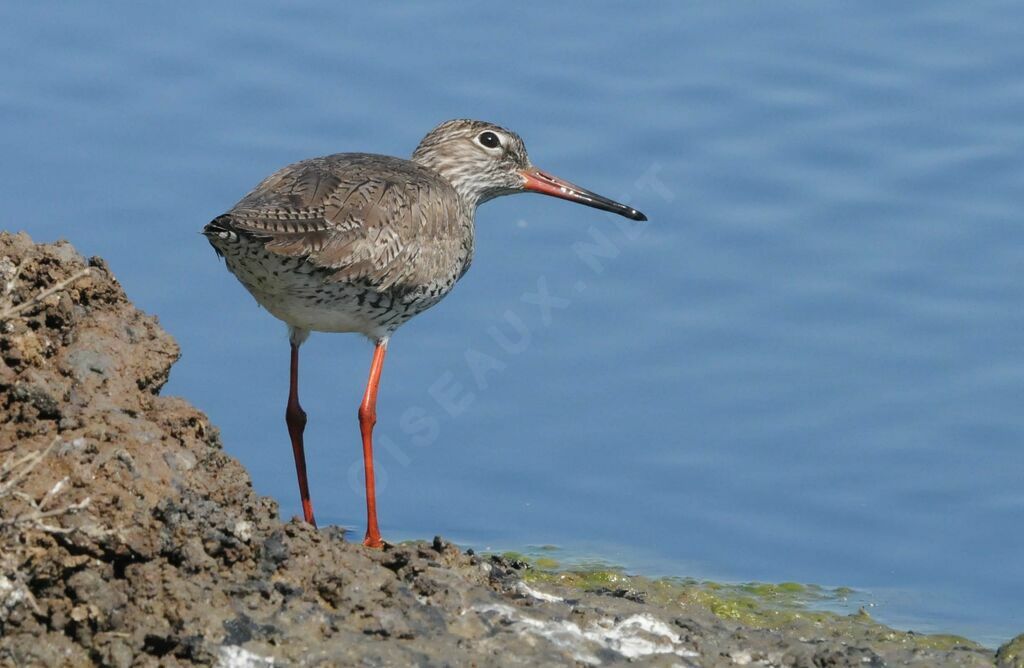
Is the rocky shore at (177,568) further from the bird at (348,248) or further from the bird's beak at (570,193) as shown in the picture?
the bird's beak at (570,193)

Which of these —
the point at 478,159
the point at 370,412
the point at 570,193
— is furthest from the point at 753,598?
the point at 478,159

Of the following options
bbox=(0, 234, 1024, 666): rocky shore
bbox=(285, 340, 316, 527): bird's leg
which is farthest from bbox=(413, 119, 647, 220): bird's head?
bbox=(0, 234, 1024, 666): rocky shore

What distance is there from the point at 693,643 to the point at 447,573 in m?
0.96

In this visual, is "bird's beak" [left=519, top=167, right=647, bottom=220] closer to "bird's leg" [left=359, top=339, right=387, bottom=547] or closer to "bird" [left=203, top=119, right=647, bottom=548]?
"bird" [left=203, top=119, right=647, bottom=548]

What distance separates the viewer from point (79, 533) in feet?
16.0

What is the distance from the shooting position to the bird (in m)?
7.26

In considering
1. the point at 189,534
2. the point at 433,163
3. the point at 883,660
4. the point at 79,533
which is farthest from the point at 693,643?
the point at 433,163

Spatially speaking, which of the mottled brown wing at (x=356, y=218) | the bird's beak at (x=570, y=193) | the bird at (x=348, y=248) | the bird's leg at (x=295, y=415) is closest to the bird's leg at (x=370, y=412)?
the bird at (x=348, y=248)

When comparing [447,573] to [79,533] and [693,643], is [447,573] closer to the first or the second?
[693,643]

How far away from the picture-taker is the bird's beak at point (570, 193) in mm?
9633

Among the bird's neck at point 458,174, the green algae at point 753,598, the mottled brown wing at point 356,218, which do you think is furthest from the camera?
the bird's neck at point 458,174

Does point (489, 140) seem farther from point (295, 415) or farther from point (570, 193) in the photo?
point (295, 415)

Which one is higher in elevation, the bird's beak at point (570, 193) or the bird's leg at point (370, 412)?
the bird's beak at point (570, 193)

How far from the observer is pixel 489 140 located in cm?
939
